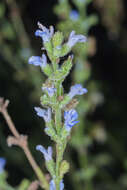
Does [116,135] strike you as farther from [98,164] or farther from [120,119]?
[98,164]

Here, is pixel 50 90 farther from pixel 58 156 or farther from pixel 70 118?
pixel 58 156

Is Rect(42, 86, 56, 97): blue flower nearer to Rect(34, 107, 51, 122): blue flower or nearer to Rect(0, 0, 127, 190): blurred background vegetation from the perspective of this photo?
Rect(34, 107, 51, 122): blue flower

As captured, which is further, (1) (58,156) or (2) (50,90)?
(1) (58,156)

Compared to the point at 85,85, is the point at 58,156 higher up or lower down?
lower down

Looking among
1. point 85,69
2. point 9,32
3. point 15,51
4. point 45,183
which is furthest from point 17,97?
point 45,183

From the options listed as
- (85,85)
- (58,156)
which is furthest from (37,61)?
(85,85)

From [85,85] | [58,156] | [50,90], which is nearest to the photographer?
[50,90]

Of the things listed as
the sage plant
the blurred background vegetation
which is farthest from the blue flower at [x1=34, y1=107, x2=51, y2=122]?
the blurred background vegetation

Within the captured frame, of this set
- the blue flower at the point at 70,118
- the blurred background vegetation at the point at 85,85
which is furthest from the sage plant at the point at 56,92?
the blurred background vegetation at the point at 85,85
